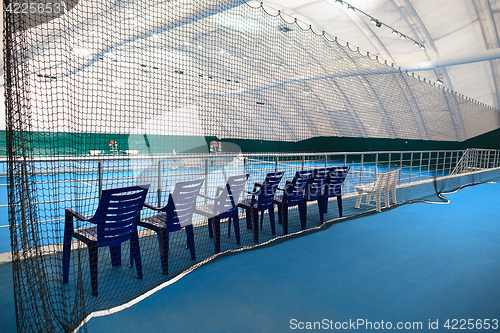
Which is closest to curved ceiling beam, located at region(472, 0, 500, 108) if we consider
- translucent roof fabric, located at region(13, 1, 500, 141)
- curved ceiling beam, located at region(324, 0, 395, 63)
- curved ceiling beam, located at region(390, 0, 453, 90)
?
curved ceiling beam, located at region(390, 0, 453, 90)

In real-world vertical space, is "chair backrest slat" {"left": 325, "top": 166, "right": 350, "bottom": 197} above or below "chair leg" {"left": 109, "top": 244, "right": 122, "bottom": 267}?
above

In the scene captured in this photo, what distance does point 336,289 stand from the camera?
2.59 m

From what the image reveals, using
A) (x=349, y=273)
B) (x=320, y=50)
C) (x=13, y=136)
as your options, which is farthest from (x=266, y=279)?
(x=320, y=50)

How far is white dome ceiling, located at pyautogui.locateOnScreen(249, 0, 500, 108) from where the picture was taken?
14.2 m

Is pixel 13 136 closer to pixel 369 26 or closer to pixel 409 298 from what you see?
pixel 409 298

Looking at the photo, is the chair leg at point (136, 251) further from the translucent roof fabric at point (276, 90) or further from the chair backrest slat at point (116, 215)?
the translucent roof fabric at point (276, 90)

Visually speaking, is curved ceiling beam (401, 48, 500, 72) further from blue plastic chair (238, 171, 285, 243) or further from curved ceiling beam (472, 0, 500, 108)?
blue plastic chair (238, 171, 285, 243)

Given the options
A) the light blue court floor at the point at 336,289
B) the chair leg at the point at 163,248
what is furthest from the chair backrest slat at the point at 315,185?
the chair leg at the point at 163,248

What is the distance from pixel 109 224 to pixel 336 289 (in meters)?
1.92

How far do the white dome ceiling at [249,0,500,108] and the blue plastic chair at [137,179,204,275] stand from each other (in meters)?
11.7

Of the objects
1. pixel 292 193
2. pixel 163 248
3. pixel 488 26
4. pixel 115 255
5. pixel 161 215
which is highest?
pixel 488 26

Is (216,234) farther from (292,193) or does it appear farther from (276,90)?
(276,90)

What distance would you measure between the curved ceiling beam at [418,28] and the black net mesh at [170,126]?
2.61 m

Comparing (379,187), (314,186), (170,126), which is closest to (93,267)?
(314,186)
